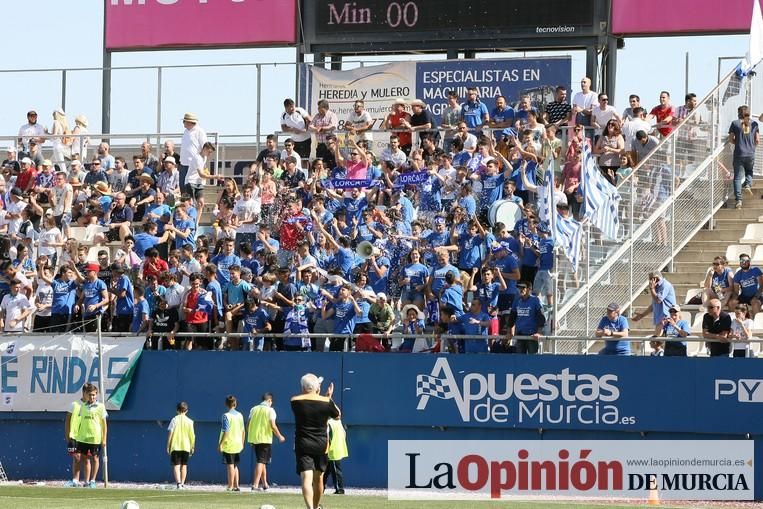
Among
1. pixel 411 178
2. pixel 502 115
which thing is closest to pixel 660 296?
pixel 411 178

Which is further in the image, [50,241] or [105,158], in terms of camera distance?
[105,158]

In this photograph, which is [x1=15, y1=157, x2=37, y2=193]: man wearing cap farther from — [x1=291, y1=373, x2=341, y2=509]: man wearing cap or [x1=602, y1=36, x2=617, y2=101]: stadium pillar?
[x1=291, y1=373, x2=341, y2=509]: man wearing cap

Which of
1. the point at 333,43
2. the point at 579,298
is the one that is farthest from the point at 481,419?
the point at 333,43

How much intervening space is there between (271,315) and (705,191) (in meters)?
7.51

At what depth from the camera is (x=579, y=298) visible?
24938 mm

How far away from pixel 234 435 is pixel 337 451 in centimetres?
225

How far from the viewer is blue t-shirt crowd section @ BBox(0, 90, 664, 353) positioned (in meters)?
25.5

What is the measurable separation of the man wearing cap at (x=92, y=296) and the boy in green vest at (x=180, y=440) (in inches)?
99.0

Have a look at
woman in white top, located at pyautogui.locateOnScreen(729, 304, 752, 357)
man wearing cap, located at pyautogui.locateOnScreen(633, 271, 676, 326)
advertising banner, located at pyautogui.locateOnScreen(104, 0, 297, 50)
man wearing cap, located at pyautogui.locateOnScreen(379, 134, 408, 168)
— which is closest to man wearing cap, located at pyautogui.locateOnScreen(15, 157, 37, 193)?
advertising banner, located at pyautogui.locateOnScreen(104, 0, 297, 50)

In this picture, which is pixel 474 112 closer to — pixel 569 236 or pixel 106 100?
pixel 569 236

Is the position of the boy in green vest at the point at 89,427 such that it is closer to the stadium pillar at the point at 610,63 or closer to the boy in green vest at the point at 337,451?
the boy in green vest at the point at 337,451

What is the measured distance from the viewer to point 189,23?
34.6m

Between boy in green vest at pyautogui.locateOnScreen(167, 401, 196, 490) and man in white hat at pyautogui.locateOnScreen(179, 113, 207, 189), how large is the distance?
6.47 meters

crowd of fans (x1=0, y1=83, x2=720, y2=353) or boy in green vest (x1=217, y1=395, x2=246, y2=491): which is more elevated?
crowd of fans (x1=0, y1=83, x2=720, y2=353)
